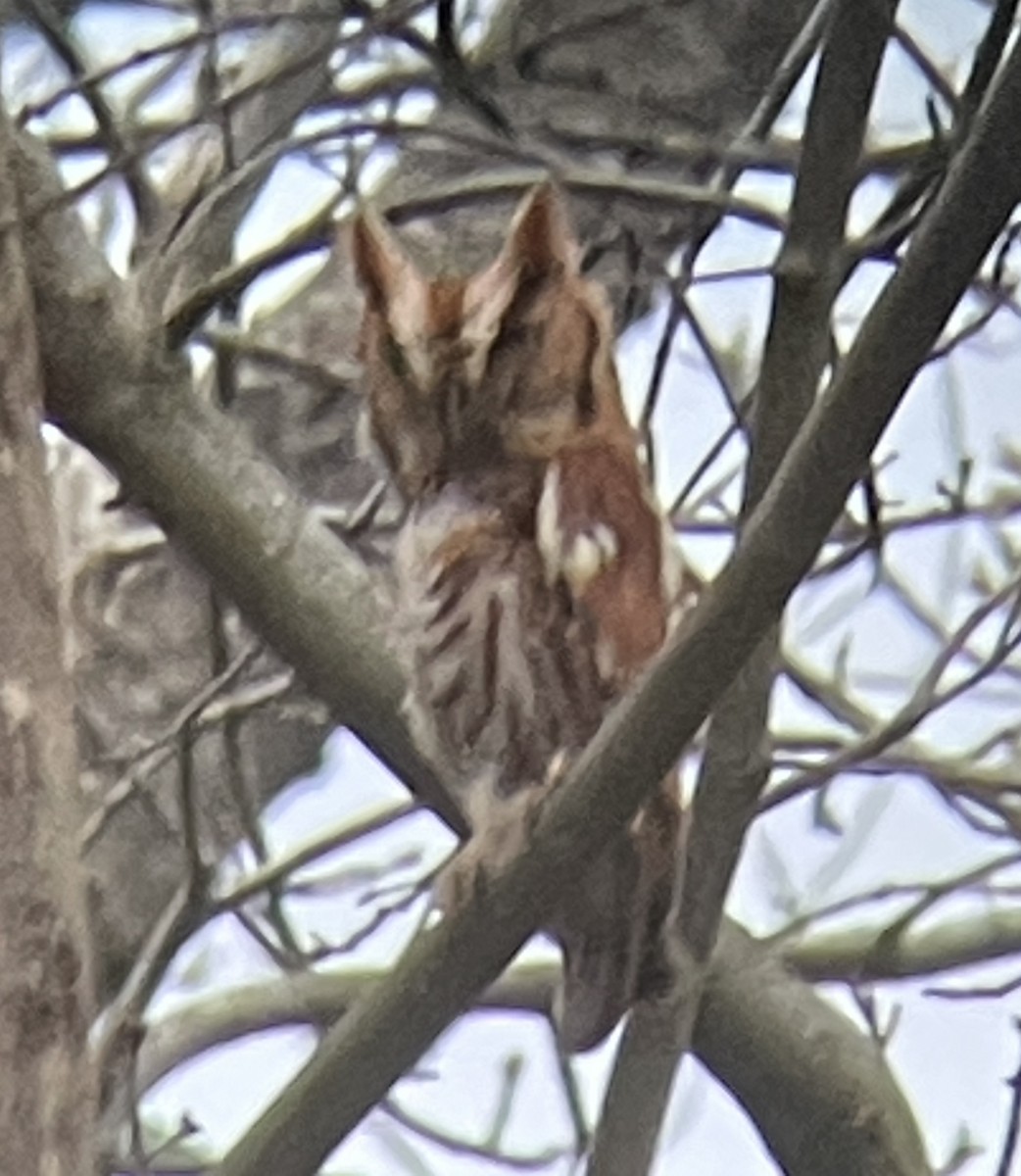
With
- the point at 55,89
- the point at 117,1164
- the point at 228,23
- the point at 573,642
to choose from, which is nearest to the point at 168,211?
the point at 55,89

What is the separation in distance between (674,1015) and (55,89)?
1.75 ft

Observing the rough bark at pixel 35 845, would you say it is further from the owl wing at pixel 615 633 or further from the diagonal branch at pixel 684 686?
the owl wing at pixel 615 633

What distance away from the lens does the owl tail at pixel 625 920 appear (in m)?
0.94

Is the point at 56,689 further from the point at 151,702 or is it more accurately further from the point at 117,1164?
the point at 151,702

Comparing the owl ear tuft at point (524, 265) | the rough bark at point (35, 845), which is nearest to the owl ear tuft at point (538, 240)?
the owl ear tuft at point (524, 265)

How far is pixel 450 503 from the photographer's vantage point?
947 millimetres

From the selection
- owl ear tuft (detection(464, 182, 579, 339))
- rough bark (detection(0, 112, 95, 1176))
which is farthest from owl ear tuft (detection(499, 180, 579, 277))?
rough bark (detection(0, 112, 95, 1176))

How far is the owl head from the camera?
0.93 m

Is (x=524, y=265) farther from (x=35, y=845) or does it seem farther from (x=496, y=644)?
(x=35, y=845)

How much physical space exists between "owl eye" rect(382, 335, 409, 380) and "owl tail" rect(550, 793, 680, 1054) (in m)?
0.22

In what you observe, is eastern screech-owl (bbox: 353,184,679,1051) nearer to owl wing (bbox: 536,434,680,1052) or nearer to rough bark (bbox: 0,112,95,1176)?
owl wing (bbox: 536,434,680,1052)

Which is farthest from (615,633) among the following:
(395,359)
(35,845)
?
(35,845)

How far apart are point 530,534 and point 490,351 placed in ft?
0.27

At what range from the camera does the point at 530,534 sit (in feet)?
3.07
